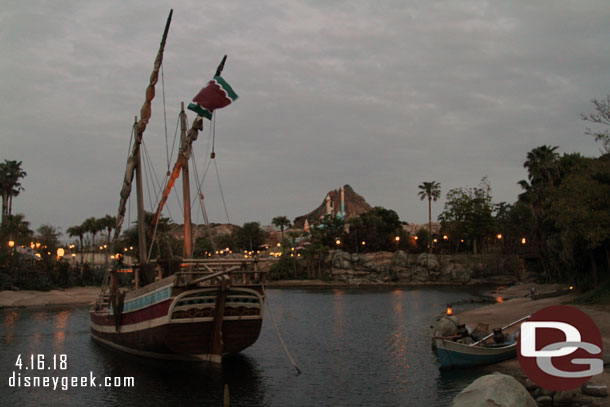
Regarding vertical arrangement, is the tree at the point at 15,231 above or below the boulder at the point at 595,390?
above

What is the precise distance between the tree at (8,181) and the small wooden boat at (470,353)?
82557mm

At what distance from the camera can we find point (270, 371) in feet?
82.8

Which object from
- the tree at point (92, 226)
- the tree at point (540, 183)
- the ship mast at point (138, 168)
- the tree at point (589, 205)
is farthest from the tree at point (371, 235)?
the ship mast at point (138, 168)

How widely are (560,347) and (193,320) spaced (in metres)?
16.4

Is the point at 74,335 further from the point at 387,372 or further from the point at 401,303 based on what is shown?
the point at 401,303

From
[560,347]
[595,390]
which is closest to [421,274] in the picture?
[595,390]

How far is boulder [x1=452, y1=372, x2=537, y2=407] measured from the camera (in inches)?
503

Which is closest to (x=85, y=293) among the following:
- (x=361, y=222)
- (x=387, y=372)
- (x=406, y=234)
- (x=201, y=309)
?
(x=201, y=309)

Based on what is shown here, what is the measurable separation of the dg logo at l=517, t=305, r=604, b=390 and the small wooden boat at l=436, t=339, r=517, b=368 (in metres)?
7.37

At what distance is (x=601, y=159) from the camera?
124ft

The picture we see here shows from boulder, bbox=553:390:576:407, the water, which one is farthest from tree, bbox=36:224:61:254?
boulder, bbox=553:390:576:407

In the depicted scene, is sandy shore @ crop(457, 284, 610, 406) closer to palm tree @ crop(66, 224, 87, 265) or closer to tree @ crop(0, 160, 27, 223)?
tree @ crop(0, 160, 27, 223)

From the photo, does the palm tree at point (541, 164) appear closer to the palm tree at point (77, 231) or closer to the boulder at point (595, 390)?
the boulder at point (595, 390)

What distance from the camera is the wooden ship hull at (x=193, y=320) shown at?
79.9 ft
